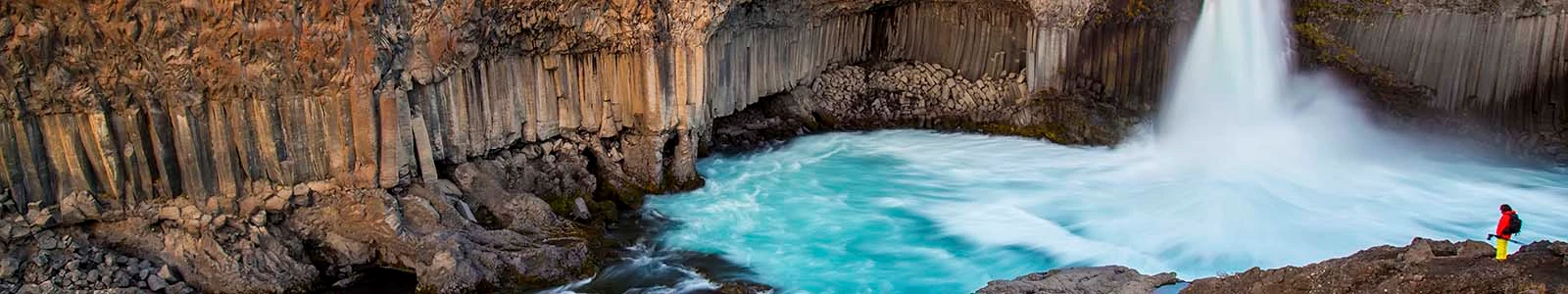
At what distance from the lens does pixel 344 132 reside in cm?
1463

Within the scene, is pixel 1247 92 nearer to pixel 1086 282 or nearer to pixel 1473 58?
pixel 1473 58

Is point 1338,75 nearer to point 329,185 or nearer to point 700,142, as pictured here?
point 700,142

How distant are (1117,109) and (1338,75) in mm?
3675

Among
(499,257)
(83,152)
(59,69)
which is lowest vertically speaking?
(499,257)

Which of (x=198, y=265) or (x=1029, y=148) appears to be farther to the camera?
(x=1029, y=148)

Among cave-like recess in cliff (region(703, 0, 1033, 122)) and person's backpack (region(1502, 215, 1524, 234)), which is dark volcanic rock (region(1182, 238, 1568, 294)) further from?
cave-like recess in cliff (region(703, 0, 1033, 122))

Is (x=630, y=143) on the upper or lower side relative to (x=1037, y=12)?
lower

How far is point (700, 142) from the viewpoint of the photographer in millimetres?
21047

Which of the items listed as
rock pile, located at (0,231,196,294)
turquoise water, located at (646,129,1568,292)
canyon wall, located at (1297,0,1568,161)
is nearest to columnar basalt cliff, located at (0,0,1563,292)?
rock pile, located at (0,231,196,294)

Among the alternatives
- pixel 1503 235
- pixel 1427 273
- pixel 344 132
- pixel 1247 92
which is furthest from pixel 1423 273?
pixel 1247 92

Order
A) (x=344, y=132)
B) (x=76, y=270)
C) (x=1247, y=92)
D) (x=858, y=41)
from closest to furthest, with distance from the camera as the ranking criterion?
1. (x=76, y=270)
2. (x=344, y=132)
3. (x=1247, y=92)
4. (x=858, y=41)

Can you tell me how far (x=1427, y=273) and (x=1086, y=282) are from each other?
367 cm

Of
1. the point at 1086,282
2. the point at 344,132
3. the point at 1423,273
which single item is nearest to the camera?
the point at 1423,273

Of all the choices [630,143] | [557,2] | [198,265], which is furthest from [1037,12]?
[198,265]
